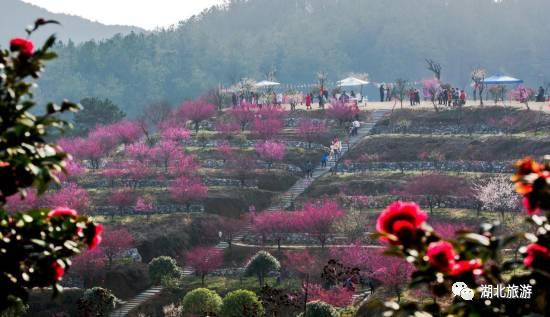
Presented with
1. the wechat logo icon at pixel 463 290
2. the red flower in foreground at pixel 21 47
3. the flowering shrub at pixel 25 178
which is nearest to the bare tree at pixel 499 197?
the wechat logo icon at pixel 463 290

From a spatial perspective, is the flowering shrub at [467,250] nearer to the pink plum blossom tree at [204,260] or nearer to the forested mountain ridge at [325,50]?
the pink plum blossom tree at [204,260]

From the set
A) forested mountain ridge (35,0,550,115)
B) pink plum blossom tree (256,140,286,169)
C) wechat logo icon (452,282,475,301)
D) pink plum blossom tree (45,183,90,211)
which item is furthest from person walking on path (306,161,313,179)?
forested mountain ridge (35,0,550,115)

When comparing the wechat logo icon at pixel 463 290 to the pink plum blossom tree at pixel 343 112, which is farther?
the pink plum blossom tree at pixel 343 112

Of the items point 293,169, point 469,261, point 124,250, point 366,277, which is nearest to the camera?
point 469,261

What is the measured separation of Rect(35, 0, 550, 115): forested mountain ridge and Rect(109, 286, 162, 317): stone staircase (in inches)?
3147

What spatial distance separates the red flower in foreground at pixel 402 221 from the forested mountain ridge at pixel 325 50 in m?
122

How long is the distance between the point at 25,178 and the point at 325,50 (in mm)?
137187

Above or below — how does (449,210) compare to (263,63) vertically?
below

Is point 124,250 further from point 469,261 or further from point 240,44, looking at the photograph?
point 240,44

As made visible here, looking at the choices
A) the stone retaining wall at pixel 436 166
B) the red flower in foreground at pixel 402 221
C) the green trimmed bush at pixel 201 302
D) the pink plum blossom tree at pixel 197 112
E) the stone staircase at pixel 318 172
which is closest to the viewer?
the red flower in foreground at pixel 402 221

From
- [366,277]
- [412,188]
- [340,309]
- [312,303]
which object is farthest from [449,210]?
[312,303]

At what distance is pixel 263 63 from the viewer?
481 ft

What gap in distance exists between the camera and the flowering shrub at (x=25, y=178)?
1095 cm

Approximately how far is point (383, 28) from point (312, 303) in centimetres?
11797
